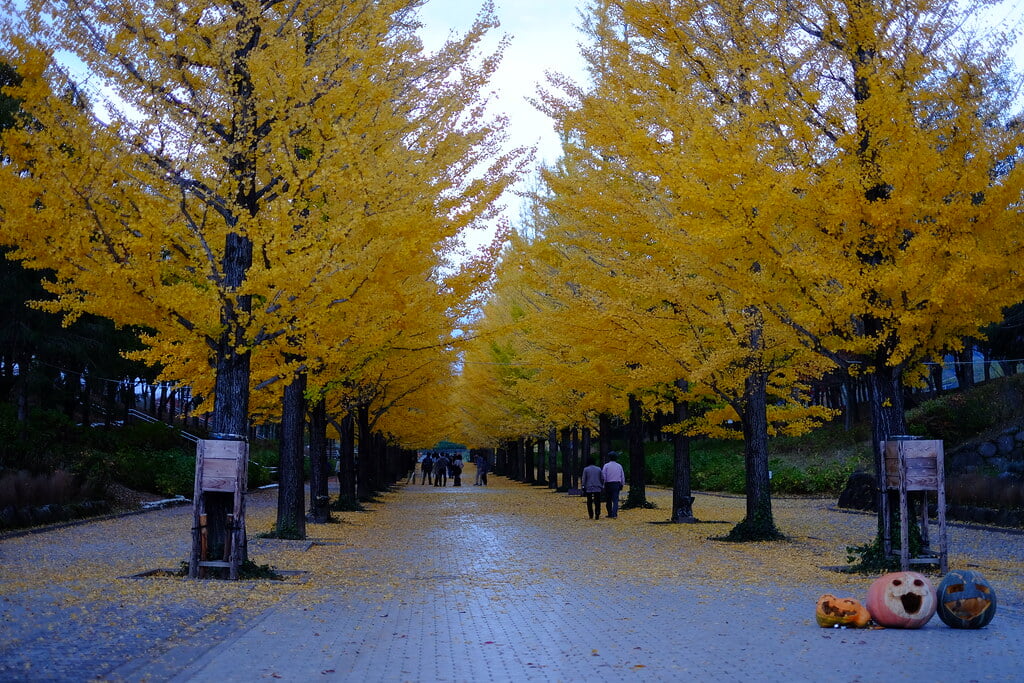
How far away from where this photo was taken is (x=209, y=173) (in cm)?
1236

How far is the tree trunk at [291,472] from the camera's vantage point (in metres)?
16.8

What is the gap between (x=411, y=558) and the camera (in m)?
14.2

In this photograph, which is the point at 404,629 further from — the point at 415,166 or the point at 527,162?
the point at 527,162

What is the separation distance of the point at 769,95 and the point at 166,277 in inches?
303

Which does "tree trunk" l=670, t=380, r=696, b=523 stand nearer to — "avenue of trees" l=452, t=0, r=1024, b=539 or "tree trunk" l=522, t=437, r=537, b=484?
"avenue of trees" l=452, t=0, r=1024, b=539

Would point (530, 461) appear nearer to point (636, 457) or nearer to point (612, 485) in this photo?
point (636, 457)

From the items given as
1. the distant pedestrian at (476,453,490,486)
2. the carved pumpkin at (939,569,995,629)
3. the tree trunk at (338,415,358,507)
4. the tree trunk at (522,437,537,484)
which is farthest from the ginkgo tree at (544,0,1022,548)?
the distant pedestrian at (476,453,490,486)

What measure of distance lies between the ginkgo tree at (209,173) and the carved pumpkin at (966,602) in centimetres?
686

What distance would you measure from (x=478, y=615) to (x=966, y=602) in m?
3.95

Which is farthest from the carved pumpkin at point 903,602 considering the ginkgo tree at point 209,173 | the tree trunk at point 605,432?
the tree trunk at point 605,432

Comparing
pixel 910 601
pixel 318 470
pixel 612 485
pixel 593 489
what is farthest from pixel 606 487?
pixel 910 601

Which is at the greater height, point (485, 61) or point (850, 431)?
point (485, 61)

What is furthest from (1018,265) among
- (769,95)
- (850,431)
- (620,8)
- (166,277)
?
(850,431)

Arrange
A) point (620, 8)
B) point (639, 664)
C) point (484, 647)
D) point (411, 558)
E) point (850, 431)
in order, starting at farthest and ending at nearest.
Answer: point (850, 431), point (411, 558), point (620, 8), point (484, 647), point (639, 664)
